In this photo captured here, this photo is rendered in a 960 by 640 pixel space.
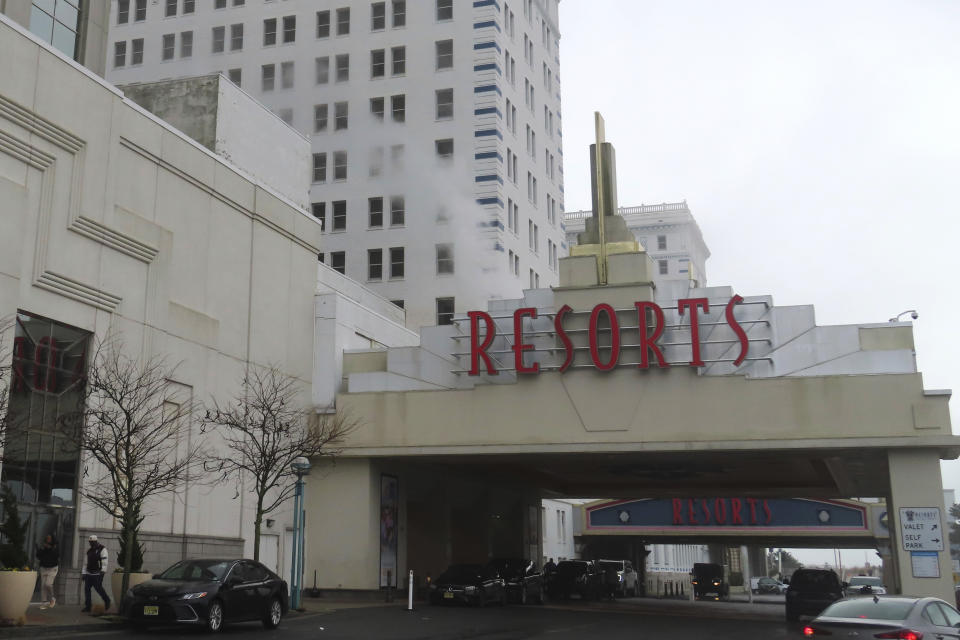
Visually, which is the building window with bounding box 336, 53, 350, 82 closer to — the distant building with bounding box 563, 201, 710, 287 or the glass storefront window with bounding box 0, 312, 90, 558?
the glass storefront window with bounding box 0, 312, 90, 558

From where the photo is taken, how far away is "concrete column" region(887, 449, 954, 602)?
96.1 feet

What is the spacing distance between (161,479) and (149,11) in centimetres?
4934

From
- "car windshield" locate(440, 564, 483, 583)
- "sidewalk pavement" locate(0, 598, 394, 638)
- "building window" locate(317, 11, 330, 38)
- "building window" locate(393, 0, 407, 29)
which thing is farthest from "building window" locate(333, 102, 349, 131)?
"sidewalk pavement" locate(0, 598, 394, 638)

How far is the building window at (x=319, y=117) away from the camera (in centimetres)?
6000

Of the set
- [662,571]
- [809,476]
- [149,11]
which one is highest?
[149,11]

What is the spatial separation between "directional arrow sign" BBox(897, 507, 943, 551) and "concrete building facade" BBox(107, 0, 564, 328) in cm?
2968

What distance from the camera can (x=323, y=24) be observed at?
203ft

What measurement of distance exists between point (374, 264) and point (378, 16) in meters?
15.9

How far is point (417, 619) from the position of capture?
25984 mm

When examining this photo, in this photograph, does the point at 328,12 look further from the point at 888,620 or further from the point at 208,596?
the point at 888,620

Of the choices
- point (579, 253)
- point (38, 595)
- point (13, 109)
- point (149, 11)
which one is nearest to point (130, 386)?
point (38, 595)

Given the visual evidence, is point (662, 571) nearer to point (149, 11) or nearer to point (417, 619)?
point (149, 11)

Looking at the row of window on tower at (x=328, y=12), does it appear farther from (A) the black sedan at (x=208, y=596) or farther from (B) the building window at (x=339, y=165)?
(A) the black sedan at (x=208, y=596)

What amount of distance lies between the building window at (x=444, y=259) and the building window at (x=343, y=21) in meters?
15.6
